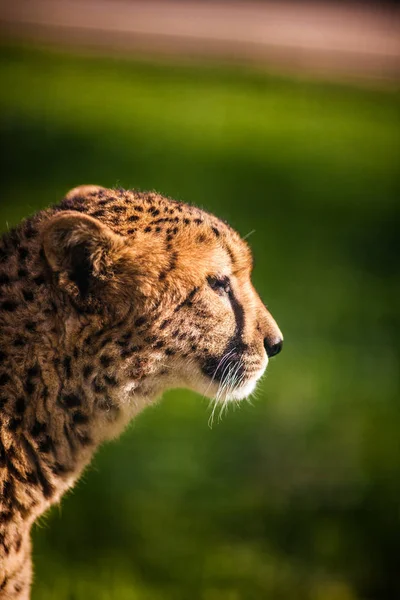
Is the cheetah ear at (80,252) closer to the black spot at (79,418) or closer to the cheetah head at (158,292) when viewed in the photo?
the cheetah head at (158,292)

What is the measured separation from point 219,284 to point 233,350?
225mm

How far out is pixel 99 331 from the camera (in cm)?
265

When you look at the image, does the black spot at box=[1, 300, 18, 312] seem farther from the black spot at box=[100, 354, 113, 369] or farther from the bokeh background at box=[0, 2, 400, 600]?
the bokeh background at box=[0, 2, 400, 600]

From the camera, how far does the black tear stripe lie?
289 centimetres

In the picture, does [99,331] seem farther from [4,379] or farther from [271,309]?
[271,309]

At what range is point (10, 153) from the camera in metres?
9.16

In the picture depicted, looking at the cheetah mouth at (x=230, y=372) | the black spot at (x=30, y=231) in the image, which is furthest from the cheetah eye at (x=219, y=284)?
the black spot at (x=30, y=231)

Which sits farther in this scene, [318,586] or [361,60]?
[361,60]

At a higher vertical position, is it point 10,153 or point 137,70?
point 137,70

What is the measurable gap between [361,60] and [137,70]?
14.3 ft

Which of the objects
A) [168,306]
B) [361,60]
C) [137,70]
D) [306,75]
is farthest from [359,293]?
[361,60]

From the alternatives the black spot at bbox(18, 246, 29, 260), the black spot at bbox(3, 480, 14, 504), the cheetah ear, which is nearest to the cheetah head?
the cheetah ear

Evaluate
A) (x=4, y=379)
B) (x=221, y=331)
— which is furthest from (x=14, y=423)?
(x=221, y=331)

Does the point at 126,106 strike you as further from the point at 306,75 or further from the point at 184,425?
the point at 184,425
